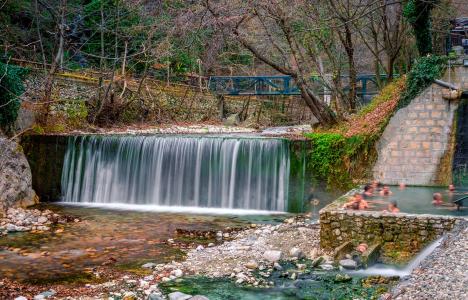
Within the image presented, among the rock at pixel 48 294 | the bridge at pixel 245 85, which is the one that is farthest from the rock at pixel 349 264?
the bridge at pixel 245 85

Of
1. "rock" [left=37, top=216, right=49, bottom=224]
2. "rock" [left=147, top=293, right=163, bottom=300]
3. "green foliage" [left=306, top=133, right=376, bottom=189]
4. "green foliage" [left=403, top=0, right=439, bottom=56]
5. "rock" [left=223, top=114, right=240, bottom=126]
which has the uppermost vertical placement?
"green foliage" [left=403, top=0, right=439, bottom=56]

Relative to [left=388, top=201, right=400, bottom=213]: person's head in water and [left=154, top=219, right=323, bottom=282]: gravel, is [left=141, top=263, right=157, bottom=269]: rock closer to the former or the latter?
[left=154, top=219, right=323, bottom=282]: gravel

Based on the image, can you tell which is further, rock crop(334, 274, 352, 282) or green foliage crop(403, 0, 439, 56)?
green foliage crop(403, 0, 439, 56)

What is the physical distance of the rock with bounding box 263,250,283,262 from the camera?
9.32 m

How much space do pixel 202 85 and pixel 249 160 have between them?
51.0ft

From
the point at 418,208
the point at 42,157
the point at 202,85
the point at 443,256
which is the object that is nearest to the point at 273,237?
the point at 418,208

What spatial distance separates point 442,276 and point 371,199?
464 cm

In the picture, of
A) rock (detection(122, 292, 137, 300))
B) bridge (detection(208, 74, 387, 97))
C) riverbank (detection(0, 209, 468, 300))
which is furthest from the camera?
bridge (detection(208, 74, 387, 97))

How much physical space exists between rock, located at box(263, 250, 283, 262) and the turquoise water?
1.97m

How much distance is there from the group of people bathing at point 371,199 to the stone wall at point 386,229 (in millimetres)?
432

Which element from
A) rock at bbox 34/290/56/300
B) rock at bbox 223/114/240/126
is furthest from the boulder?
rock at bbox 223/114/240/126

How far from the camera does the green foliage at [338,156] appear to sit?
46.3 ft

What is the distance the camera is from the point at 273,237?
10.9m

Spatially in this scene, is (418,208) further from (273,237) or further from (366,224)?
(273,237)
